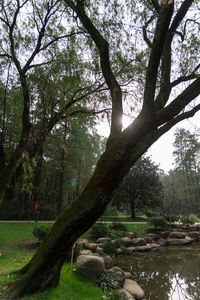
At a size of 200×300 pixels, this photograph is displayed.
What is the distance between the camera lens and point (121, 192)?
23016 millimetres

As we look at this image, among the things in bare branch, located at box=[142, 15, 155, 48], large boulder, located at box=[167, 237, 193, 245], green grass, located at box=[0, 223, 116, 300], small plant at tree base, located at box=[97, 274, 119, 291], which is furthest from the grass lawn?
large boulder, located at box=[167, 237, 193, 245]

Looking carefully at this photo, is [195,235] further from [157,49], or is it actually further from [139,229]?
[157,49]

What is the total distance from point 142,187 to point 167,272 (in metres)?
14.5

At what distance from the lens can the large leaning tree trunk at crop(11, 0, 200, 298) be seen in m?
3.53

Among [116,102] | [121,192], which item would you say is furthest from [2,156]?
[121,192]

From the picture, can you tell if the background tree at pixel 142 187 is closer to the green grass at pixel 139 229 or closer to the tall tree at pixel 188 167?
the green grass at pixel 139 229

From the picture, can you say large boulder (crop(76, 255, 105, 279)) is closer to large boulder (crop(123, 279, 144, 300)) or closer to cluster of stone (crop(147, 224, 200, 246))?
large boulder (crop(123, 279, 144, 300))

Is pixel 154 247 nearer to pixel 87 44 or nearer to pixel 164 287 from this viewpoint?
pixel 164 287

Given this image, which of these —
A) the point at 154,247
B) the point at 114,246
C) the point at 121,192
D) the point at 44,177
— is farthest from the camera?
the point at 44,177

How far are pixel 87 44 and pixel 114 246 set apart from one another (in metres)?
8.76

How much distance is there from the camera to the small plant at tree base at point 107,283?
5.20 metres

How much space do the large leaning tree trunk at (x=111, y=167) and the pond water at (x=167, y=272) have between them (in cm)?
239

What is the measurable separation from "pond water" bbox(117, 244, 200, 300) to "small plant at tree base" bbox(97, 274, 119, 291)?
1.07 metres

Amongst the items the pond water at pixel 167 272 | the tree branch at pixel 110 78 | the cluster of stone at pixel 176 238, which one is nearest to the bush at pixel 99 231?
the pond water at pixel 167 272
